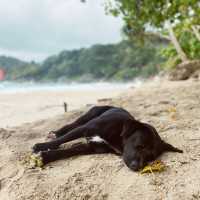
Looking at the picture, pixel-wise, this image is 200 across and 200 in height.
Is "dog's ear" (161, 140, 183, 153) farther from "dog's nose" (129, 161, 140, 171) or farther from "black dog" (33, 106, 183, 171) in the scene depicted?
"dog's nose" (129, 161, 140, 171)

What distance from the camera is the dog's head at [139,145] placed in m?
2.71

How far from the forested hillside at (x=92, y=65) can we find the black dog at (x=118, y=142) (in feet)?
186

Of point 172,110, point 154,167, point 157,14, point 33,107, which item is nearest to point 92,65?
point 157,14

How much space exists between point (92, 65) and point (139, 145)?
7132cm

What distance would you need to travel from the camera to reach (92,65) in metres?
73.6

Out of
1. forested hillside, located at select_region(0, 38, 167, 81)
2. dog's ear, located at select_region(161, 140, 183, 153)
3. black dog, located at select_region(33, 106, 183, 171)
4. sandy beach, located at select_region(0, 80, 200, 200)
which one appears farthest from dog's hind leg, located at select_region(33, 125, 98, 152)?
forested hillside, located at select_region(0, 38, 167, 81)

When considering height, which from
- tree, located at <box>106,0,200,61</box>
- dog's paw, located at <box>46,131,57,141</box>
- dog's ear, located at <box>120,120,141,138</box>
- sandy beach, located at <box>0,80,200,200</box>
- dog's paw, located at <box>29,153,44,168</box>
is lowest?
sandy beach, located at <box>0,80,200,200</box>

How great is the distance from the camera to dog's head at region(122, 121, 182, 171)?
2.71m

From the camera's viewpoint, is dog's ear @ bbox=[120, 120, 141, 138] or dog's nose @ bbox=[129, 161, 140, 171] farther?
dog's ear @ bbox=[120, 120, 141, 138]

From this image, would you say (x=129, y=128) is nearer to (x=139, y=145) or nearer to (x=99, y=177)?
(x=139, y=145)

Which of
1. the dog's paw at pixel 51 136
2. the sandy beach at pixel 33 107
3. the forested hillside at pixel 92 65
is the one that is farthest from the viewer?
the forested hillside at pixel 92 65

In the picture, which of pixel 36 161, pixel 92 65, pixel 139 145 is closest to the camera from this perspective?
pixel 139 145

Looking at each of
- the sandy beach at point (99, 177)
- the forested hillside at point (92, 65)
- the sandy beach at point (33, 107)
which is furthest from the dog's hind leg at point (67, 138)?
the forested hillside at point (92, 65)

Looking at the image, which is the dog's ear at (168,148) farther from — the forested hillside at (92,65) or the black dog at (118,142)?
the forested hillside at (92,65)
